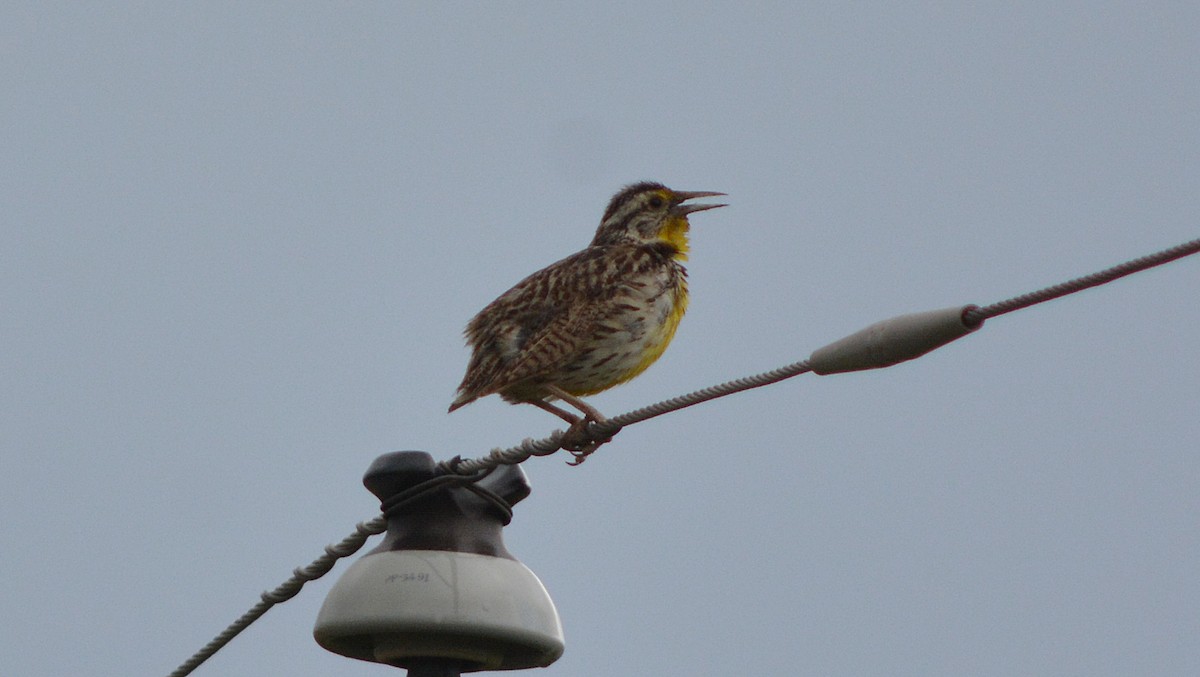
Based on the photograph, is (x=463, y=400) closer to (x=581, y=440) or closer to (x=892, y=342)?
(x=581, y=440)

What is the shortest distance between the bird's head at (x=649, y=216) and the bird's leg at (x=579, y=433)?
2583mm

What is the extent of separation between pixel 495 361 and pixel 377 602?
440 cm

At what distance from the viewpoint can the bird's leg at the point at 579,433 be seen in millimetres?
9297

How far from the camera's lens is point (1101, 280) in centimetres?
552

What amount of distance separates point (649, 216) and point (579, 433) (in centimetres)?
473

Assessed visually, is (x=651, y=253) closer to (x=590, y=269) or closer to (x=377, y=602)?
(x=590, y=269)

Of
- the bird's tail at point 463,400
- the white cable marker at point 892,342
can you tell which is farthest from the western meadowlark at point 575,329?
the white cable marker at point 892,342

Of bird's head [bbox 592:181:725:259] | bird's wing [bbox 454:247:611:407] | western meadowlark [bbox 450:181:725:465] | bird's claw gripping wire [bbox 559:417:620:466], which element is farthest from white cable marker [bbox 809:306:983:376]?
bird's head [bbox 592:181:725:259]

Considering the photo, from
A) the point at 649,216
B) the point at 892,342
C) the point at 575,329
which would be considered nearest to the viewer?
the point at 892,342

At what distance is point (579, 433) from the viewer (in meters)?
9.22

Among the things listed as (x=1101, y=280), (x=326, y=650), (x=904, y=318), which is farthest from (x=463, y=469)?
(x=1101, y=280)

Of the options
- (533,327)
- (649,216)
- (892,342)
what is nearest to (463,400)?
(533,327)

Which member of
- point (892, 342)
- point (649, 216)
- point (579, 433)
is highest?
point (649, 216)

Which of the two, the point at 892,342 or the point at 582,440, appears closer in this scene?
the point at 892,342
